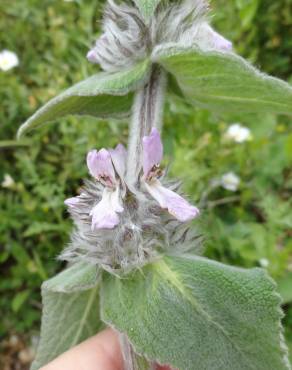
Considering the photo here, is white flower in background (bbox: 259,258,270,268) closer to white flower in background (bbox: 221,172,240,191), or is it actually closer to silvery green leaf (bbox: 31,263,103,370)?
white flower in background (bbox: 221,172,240,191)

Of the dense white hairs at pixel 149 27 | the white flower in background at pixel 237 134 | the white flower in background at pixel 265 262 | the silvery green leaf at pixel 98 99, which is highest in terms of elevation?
the dense white hairs at pixel 149 27

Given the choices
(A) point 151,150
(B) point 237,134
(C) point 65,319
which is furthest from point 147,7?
(B) point 237,134

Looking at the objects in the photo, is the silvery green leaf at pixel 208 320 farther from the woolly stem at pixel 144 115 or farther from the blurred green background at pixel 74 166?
the blurred green background at pixel 74 166

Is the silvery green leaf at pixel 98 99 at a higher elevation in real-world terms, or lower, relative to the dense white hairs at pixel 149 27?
lower

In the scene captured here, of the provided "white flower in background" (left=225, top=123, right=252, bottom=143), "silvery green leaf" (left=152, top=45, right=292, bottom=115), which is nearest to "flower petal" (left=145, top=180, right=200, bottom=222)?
"silvery green leaf" (left=152, top=45, right=292, bottom=115)

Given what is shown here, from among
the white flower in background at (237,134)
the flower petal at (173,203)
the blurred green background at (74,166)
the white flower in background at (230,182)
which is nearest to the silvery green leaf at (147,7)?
the flower petal at (173,203)

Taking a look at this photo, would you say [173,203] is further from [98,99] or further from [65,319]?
[65,319]
